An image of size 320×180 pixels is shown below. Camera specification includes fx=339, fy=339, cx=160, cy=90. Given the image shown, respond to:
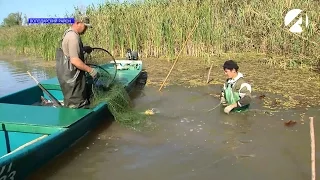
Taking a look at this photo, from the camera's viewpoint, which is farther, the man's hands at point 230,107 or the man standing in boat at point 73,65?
the man's hands at point 230,107

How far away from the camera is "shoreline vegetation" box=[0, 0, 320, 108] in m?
9.86

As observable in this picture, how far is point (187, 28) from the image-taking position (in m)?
12.4

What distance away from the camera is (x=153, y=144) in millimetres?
4730

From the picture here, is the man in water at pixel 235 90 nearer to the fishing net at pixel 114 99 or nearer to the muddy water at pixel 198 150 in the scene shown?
the muddy water at pixel 198 150

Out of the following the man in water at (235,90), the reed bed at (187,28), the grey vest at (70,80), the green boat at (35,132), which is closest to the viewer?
the green boat at (35,132)

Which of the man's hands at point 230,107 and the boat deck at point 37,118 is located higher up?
the boat deck at point 37,118

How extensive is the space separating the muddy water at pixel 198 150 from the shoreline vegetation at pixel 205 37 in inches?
125

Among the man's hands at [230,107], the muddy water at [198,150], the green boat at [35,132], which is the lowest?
the muddy water at [198,150]

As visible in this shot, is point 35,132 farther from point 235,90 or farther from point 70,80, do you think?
point 235,90

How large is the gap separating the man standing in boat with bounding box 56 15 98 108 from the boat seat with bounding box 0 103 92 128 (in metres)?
0.43

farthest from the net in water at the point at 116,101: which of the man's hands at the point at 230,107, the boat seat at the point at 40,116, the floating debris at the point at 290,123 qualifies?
the floating debris at the point at 290,123

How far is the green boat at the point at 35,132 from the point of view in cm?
316

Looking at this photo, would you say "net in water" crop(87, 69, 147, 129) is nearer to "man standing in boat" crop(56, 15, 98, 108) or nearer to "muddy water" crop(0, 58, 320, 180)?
"muddy water" crop(0, 58, 320, 180)

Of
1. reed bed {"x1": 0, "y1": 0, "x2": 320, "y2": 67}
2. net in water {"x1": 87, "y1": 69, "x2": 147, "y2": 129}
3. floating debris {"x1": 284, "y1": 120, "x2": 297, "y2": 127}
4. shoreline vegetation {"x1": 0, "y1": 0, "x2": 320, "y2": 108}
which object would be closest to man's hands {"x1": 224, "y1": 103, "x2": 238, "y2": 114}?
floating debris {"x1": 284, "y1": 120, "x2": 297, "y2": 127}
